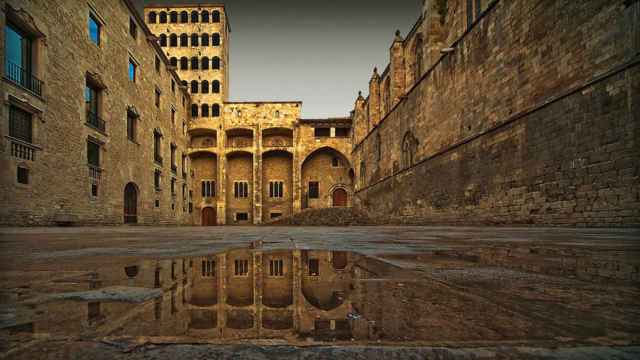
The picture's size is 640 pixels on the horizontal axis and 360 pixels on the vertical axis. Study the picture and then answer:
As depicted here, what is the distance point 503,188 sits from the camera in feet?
29.3

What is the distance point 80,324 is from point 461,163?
38.8 ft

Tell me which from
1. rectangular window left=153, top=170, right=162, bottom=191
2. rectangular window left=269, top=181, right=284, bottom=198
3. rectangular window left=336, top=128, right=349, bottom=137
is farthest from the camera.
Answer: rectangular window left=336, top=128, right=349, bottom=137

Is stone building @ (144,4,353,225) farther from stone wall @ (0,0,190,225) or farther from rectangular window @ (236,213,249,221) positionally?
stone wall @ (0,0,190,225)

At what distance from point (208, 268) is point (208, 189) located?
30.1m

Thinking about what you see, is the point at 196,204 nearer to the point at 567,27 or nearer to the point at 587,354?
the point at 567,27

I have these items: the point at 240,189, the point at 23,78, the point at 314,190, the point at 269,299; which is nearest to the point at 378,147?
the point at 314,190

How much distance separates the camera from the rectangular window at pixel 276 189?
30192 millimetres

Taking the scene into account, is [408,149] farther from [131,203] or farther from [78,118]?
[131,203]

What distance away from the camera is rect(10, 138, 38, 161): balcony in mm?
9070

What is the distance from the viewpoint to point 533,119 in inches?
314

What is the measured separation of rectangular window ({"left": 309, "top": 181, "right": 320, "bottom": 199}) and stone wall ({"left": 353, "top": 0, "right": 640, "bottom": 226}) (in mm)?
16785

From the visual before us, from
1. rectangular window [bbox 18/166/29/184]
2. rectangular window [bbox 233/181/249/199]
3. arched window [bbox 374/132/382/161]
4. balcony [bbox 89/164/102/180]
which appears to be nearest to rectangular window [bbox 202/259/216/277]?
rectangular window [bbox 18/166/29/184]

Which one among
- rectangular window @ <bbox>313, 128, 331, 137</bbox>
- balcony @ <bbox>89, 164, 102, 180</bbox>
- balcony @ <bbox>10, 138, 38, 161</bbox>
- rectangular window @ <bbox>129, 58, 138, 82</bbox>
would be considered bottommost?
balcony @ <bbox>89, 164, 102, 180</bbox>

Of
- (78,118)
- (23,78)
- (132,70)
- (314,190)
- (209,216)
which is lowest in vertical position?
(209,216)
